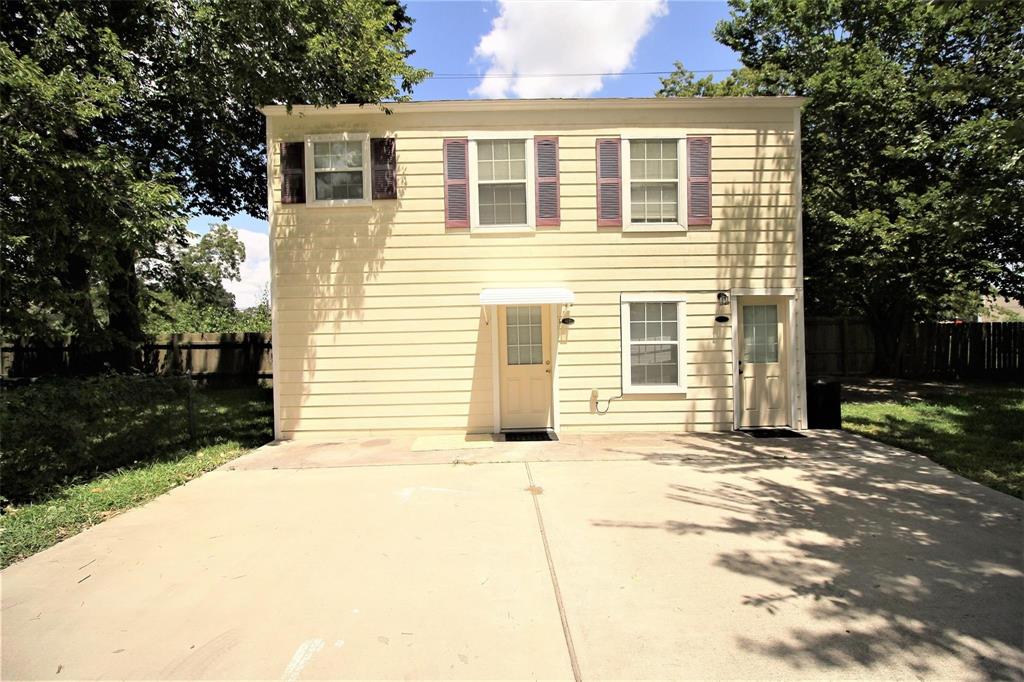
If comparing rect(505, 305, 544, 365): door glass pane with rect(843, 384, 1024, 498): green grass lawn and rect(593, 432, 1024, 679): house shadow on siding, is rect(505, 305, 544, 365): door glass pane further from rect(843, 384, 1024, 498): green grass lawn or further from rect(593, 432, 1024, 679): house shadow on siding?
rect(843, 384, 1024, 498): green grass lawn

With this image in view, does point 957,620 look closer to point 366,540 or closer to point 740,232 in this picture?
point 366,540

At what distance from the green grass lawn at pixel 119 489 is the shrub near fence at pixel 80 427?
8.1 inches

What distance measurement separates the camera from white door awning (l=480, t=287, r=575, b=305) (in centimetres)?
754

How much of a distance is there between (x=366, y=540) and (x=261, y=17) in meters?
7.05

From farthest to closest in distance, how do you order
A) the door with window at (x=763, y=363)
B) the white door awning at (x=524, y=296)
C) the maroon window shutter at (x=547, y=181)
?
the door with window at (x=763, y=363)
the maroon window shutter at (x=547, y=181)
the white door awning at (x=524, y=296)

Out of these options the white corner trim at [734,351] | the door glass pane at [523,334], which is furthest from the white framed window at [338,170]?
the white corner trim at [734,351]

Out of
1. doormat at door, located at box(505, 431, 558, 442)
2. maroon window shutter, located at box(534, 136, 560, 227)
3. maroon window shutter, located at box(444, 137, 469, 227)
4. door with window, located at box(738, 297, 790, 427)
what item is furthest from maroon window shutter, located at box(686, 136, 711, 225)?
doormat at door, located at box(505, 431, 558, 442)

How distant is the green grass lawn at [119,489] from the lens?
13.9 feet

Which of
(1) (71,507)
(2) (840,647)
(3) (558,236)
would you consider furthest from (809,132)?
(1) (71,507)

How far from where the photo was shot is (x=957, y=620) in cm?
290

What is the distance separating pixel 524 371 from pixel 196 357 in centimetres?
1085

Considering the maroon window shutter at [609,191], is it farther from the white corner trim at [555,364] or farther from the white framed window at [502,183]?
the white corner trim at [555,364]

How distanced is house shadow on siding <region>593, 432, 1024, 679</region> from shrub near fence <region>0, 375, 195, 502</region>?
5.48m

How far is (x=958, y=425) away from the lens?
7.99 m
